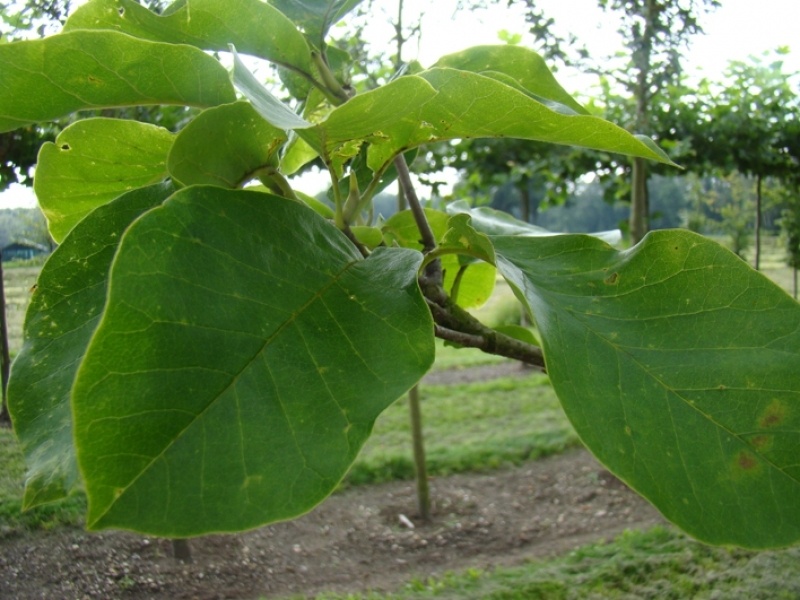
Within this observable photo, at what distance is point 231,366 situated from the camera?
0.26m

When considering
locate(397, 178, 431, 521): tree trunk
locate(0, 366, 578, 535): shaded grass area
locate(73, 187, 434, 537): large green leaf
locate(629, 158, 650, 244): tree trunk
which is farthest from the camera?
locate(0, 366, 578, 535): shaded grass area

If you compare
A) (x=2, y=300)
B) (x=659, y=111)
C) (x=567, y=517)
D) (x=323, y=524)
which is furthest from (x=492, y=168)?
(x=2, y=300)

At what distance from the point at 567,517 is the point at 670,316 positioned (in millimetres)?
2439

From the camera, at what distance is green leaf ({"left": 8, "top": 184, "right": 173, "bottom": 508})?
0.34 metres

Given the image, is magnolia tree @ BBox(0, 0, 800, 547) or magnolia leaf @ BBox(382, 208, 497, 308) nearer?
magnolia tree @ BBox(0, 0, 800, 547)

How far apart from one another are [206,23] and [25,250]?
0.87 metres

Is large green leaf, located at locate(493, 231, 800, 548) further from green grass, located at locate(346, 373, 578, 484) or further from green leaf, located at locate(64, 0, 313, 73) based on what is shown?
green grass, located at locate(346, 373, 578, 484)

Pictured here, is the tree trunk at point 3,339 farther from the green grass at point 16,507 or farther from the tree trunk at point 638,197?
the tree trunk at point 638,197

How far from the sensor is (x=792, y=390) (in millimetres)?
324

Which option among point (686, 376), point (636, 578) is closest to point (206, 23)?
point (686, 376)

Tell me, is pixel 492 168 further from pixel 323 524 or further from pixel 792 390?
pixel 792 390

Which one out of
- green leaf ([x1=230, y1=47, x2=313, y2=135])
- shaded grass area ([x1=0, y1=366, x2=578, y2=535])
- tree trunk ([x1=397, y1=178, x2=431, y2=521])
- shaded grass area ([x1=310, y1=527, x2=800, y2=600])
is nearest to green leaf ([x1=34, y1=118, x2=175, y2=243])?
green leaf ([x1=230, y1=47, x2=313, y2=135])

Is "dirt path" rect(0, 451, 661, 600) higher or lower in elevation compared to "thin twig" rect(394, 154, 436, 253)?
lower

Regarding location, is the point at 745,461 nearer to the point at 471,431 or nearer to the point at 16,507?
the point at 16,507
